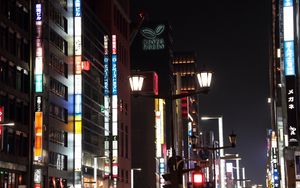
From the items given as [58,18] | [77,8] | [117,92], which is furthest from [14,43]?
[117,92]

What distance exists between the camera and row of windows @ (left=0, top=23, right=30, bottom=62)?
67.6m

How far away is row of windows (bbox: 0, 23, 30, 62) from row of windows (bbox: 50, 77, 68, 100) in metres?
8.83

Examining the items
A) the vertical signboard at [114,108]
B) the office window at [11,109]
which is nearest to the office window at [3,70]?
the office window at [11,109]

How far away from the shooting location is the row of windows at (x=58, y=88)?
8181 centimetres

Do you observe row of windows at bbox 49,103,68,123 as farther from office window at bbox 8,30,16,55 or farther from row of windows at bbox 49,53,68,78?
office window at bbox 8,30,16,55

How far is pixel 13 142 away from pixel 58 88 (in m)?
17.0

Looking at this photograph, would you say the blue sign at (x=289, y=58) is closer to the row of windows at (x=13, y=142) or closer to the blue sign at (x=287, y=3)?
the blue sign at (x=287, y=3)

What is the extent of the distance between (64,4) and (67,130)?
16406 millimetres

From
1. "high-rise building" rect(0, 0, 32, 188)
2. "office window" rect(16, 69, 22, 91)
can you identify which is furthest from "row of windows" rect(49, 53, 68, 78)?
"office window" rect(16, 69, 22, 91)

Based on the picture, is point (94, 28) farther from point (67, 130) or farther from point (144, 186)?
point (144, 186)

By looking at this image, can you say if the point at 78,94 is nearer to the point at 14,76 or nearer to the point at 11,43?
the point at 14,76

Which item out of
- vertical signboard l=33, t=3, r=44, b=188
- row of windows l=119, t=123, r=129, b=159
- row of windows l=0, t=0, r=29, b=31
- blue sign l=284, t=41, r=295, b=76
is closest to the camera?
blue sign l=284, t=41, r=295, b=76

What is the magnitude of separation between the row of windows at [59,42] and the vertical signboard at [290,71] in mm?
29771

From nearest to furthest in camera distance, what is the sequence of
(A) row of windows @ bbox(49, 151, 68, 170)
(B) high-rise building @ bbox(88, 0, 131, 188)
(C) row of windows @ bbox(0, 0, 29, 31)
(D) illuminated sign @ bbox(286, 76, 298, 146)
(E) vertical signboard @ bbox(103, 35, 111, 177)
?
(D) illuminated sign @ bbox(286, 76, 298, 146), (C) row of windows @ bbox(0, 0, 29, 31), (A) row of windows @ bbox(49, 151, 68, 170), (E) vertical signboard @ bbox(103, 35, 111, 177), (B) high-rise building @ bbox(88, 0, 131, 188)
